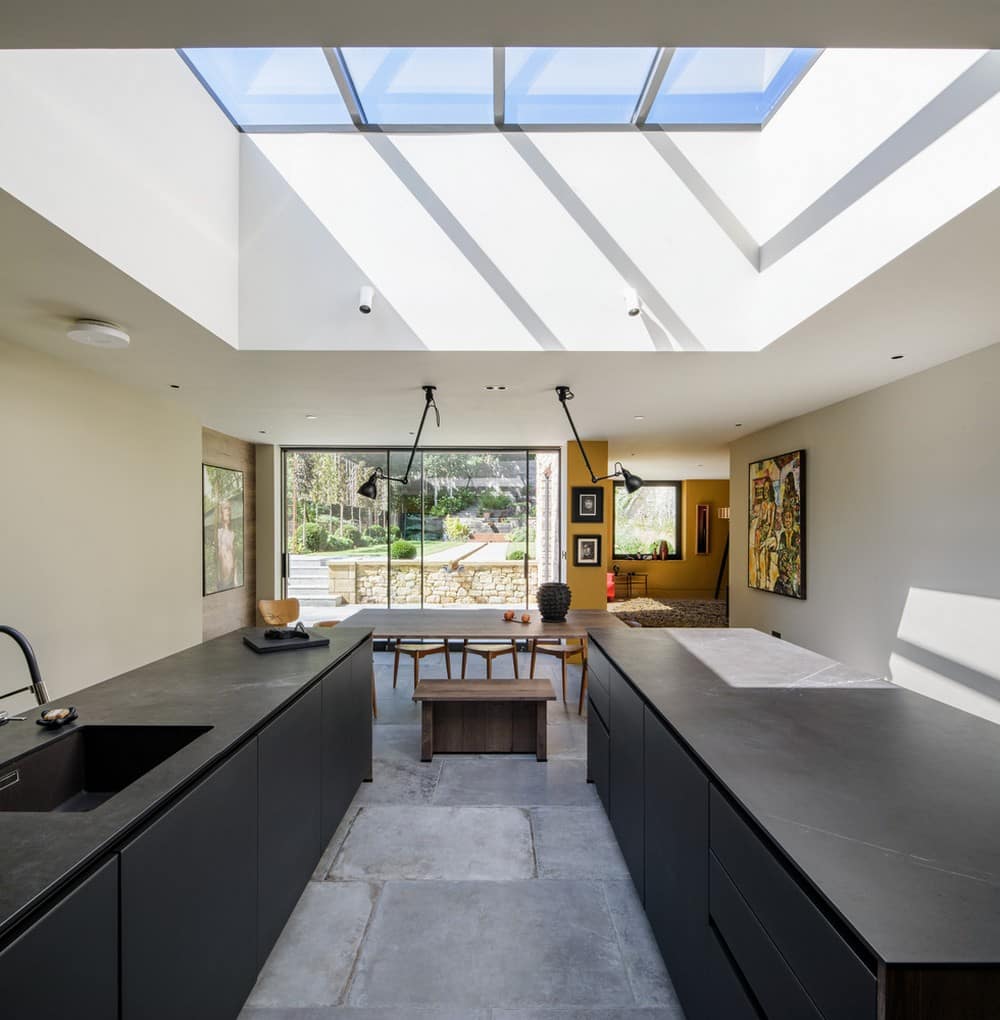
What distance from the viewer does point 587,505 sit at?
6.61 metres

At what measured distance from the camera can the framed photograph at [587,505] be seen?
6.59m

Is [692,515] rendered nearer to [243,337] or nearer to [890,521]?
[890,521]

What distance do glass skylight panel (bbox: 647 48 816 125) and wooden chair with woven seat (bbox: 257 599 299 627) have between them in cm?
462

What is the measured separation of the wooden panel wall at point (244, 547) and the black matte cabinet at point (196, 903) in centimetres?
509

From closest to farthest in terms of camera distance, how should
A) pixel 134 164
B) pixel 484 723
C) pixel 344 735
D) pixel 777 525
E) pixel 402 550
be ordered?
pixel 134 164 < pixel 344 735 < pixel 484 723 < pixel 777 525 < pixel 402 550

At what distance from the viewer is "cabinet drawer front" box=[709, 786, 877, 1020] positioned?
2.62 feet

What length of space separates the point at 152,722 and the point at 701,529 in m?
11.7

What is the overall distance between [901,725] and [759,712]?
37 centimetres

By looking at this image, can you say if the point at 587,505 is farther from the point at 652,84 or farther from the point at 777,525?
the point at 652,84

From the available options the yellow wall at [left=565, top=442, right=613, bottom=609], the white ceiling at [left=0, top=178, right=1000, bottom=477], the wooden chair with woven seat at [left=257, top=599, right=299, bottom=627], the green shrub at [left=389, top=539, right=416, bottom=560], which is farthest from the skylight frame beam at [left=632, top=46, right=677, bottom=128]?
the green shrub at [left=389, top=539, right=416, bottom=560]

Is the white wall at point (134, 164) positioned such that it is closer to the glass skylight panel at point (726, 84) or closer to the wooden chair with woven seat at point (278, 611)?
the glass skylight panel at point (726, 84)

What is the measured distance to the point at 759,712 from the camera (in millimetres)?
1722

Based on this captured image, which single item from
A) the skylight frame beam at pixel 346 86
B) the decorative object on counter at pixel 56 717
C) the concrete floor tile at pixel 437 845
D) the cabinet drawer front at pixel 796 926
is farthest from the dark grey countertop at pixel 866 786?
the skylight frame beam at pixel 346 86

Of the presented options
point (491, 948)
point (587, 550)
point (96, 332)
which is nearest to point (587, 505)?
point (587, 550)
